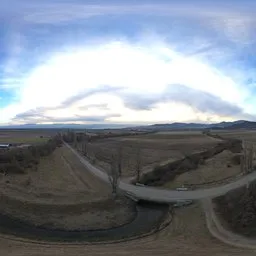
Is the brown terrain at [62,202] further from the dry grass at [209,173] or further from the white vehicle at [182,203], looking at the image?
the dry grass at [209,173]


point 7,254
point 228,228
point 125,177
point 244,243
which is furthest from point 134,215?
point 125,177

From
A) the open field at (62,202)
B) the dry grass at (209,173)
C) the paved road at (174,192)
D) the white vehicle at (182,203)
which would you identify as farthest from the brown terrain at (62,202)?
the dry grass at (209,173)

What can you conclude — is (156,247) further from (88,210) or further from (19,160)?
(19,160)

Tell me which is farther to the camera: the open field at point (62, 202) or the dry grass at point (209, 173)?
the dry grass at point (209, 173)

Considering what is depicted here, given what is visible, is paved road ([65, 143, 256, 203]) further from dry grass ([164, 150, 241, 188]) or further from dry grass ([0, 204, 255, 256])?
dry grass ([0, 204, 255, 256])

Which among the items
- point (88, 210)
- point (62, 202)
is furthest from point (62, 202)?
point (88, 210)
